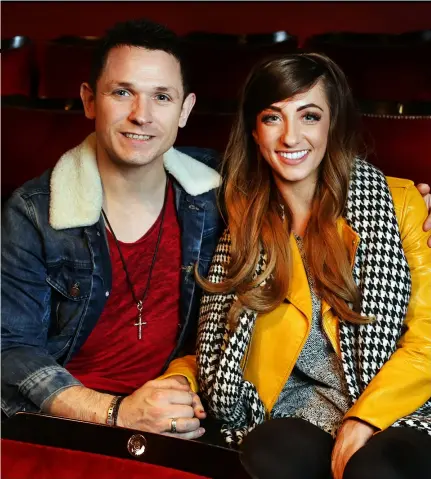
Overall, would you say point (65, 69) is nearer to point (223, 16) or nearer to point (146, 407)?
point (223, 16)

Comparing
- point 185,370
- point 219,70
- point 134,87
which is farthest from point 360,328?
point 219,70

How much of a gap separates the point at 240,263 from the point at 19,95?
97 centimetres

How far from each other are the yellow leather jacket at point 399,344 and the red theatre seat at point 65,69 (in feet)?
2.84

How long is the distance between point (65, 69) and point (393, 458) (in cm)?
140

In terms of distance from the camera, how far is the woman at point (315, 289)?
1.64 metres

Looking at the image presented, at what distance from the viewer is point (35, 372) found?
182cm

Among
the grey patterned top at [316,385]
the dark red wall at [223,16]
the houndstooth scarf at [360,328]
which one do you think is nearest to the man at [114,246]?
the houndstooth scarf at [360,328]

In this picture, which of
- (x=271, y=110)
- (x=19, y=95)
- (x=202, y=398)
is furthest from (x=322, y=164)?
(x=19, y=95)

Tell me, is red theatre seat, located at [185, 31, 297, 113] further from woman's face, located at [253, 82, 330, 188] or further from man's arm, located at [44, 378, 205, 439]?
man's arm, located at [44, 378, 205, 439]

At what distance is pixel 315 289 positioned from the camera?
1.74 metres

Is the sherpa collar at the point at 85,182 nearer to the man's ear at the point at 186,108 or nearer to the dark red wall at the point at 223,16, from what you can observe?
the man's ear at the point at 186,108

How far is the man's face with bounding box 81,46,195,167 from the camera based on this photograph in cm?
186

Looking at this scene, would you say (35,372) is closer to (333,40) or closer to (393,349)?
(393,349)

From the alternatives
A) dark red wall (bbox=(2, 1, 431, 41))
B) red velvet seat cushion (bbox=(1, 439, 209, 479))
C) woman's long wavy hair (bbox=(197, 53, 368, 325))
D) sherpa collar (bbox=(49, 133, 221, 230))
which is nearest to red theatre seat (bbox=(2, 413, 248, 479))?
red velvet seat cushion (bbox=(1, 439, 209, 479))
